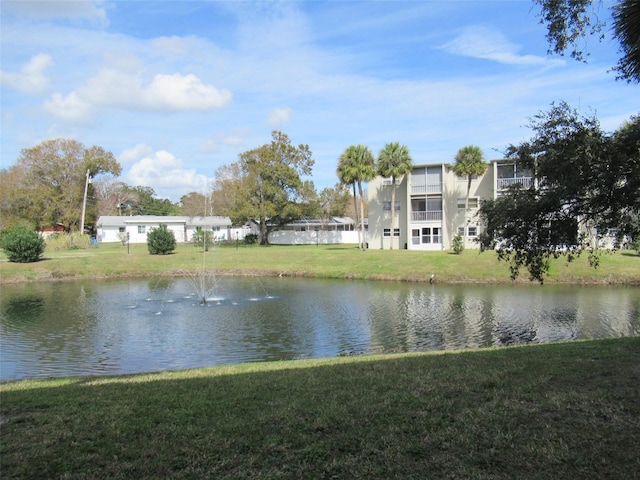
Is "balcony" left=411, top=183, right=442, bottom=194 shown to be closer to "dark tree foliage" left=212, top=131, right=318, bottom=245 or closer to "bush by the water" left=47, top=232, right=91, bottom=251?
"dark tree foliage" left=212, top=131, right=318, bottom=245

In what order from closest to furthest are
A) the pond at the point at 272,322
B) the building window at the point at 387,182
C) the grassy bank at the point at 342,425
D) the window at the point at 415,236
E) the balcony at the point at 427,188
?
the grassy bank at the point at 342,425
the pond at the point at 272,322
the balcony at the point at 427,188
the window at the point at 415,236
the building window at the point at 387,182

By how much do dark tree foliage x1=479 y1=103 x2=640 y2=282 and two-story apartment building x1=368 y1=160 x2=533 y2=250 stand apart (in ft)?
106

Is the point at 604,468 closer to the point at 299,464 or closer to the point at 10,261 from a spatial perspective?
the point at 299,464

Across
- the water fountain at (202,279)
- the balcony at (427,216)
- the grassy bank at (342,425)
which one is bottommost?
the water fountain at (202,279)

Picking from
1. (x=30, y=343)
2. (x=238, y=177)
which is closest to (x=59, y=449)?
(x=30, y=343)

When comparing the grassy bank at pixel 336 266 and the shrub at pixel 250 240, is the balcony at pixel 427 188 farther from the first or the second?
the shrub at pixel 250 240

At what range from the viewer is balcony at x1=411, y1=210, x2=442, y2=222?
44031mm

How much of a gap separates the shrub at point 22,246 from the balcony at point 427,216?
30.3 m

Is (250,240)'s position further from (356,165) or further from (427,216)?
(427,216)

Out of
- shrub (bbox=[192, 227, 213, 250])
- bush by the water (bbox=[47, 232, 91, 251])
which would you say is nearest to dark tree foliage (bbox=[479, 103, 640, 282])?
shrub (bbox=[192, 227, 213, 250])

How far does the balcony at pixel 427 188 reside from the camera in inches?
1721

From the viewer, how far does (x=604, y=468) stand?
3918mm

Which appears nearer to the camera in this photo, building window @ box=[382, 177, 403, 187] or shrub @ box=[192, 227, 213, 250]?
building window @ box=[382, 177, 403, 187]

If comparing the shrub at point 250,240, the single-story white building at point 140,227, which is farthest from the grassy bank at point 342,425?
the single-story white building at point 140,227
